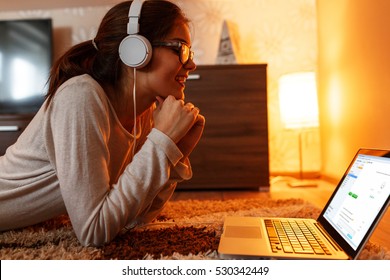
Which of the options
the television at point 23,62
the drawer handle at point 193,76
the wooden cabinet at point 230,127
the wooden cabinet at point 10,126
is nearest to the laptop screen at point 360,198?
the wooden cabinet at point 230,127

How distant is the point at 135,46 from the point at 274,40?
1.89 meters

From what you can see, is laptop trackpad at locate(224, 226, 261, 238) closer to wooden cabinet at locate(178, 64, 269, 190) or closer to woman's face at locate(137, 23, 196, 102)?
woman's face at locate(137, 23, 196, 102)

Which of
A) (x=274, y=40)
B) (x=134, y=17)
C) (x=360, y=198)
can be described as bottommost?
(x=360, y=198)

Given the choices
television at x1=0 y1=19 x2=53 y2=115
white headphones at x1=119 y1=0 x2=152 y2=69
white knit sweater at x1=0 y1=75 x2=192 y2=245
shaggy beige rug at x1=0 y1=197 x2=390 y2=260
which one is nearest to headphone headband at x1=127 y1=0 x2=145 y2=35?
white headphones at x1=119 y1=0 x2=152 y2=69

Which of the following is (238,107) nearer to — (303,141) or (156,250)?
(303,141)

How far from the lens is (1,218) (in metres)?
→ 0.90

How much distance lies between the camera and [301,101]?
2197 mm

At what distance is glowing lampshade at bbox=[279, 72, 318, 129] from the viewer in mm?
2198

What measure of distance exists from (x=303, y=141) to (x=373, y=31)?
104cm

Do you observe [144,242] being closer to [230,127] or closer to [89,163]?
[89,163]

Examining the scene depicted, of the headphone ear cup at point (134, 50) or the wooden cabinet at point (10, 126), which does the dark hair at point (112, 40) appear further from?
the wooden cabinet at point (10, 126)

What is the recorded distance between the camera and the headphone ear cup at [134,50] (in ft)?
2.59

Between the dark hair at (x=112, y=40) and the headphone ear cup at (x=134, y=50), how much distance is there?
47 millimetres

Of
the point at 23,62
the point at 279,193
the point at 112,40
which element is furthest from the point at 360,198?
the point at 23,62
